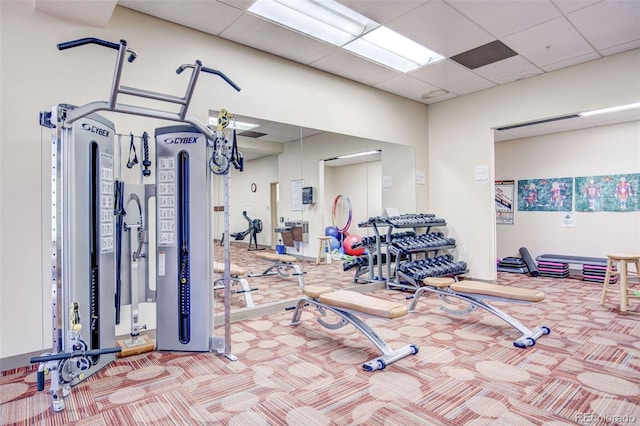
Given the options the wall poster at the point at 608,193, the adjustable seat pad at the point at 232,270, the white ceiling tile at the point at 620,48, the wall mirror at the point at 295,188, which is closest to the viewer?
the adjustable seat pad at the point at 232,270

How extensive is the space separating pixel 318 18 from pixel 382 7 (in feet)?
2.18

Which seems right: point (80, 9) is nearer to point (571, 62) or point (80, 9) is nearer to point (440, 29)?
point (440, 29)

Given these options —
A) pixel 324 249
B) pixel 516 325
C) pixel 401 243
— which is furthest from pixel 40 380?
pixel 401 243

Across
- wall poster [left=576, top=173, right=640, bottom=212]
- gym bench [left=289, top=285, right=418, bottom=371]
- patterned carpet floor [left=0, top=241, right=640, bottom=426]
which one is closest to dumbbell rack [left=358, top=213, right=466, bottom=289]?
patterned carpet floor [left=0, top=241, right=640, bottom=426]

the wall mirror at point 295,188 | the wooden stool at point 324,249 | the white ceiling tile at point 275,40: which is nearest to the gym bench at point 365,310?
the wall mirror at point 295,188

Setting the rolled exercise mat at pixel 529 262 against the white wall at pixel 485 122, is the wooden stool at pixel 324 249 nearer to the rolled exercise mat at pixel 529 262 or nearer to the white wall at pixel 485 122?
the white wall at pixel 485 122

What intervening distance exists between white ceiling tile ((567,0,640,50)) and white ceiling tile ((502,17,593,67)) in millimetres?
85

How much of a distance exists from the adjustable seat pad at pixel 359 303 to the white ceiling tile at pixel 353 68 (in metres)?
2.75

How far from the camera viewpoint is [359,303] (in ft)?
9.56

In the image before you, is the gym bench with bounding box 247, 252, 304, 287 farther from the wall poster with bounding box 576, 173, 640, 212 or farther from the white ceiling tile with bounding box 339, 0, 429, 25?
the wall poster with bounding box 576, 173, 640, 212

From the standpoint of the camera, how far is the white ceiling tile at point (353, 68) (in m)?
4.28

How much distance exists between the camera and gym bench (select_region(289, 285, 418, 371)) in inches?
105

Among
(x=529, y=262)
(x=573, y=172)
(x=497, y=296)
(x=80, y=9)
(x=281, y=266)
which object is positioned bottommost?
(x=529, y=262)

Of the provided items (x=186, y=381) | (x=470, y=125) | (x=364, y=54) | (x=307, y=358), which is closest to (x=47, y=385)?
(x=186, y=381)
